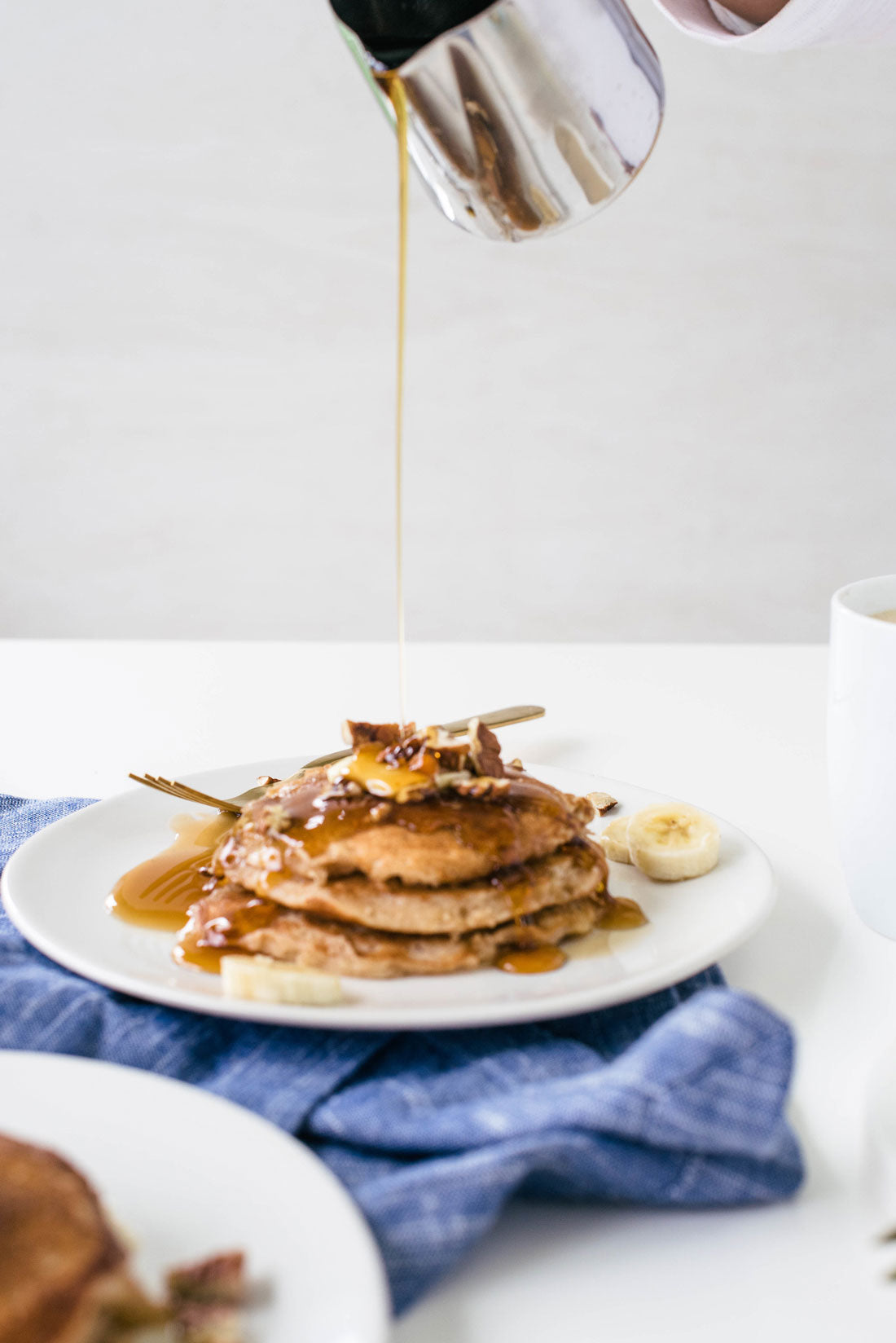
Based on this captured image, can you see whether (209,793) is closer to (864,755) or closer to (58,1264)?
(864,755)

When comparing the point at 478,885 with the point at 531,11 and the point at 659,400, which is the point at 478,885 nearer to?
the point at 531,11

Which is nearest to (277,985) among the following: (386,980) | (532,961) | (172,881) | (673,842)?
(386,980)

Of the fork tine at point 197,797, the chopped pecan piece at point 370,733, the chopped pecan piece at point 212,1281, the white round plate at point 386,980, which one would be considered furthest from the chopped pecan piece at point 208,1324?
the fork tine at point 197,797

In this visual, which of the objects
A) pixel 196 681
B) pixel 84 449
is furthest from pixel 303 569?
pixel 196 681

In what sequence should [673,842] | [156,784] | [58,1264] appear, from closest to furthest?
[58,1264] → [673,842] → [156,784]

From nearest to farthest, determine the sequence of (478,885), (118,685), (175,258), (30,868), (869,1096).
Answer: (869,1096)
(478,885)
(30,868)
(118,685)
(175,258)

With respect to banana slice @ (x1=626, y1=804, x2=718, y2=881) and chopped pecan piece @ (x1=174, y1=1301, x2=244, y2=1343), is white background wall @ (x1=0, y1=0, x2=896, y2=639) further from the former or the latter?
chopped pecan piece @ (x1=174, y1=1301, x2=244, y2=1343)

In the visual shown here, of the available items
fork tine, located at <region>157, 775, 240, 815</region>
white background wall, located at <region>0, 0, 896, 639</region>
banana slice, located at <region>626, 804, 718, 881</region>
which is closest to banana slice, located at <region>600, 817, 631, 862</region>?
banana slice, located at <region>626, 804, 718, 881</region>
